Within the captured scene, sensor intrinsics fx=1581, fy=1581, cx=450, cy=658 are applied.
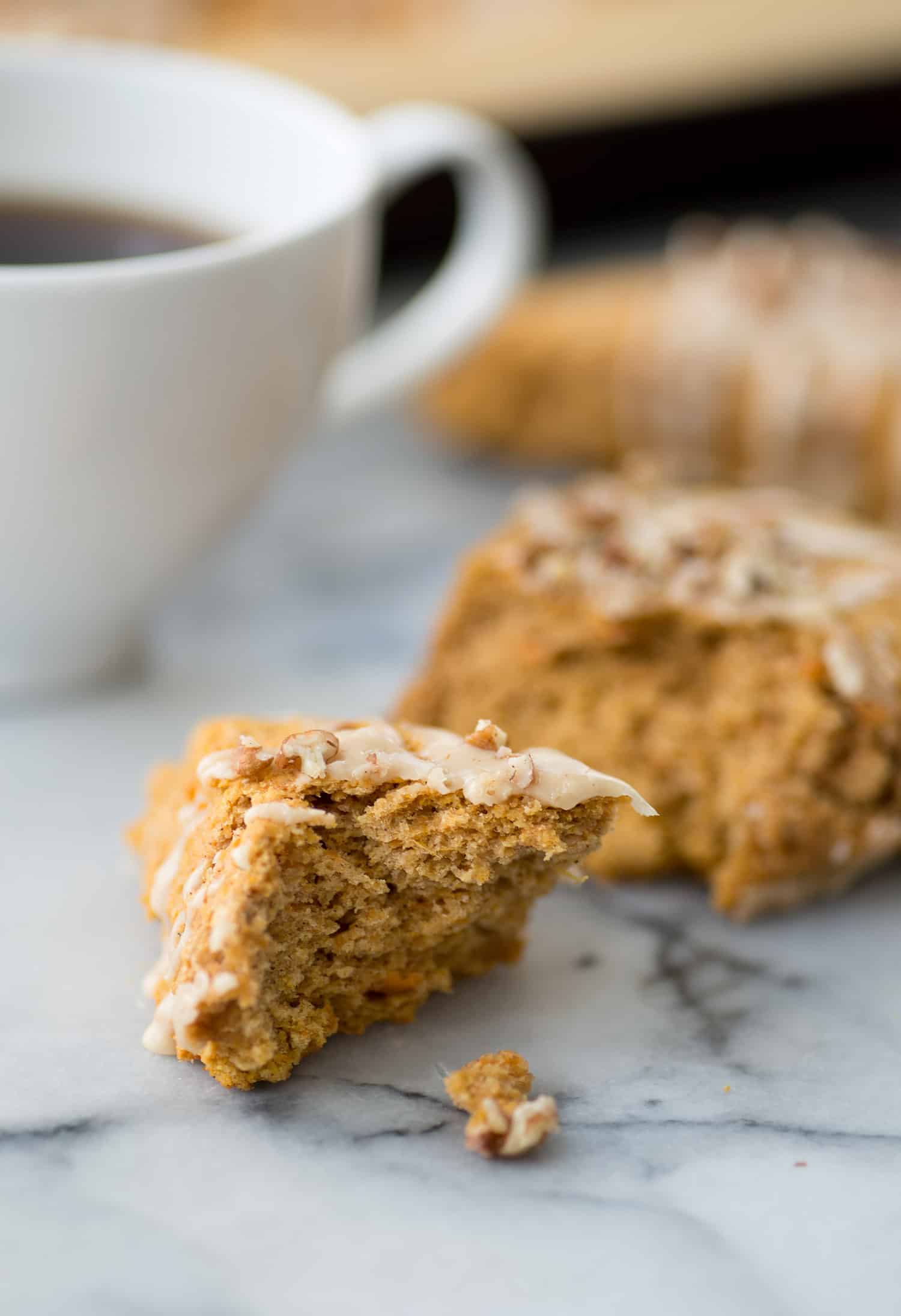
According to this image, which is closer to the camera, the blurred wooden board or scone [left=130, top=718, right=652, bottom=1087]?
scone [left=130, top=718, right=652, bottom=1087]

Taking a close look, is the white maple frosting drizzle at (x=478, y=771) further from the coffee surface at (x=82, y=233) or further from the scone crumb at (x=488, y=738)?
the coffee surface at (x=82, y=233)

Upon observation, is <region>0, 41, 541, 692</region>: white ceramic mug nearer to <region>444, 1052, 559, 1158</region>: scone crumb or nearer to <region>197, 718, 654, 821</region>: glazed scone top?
<region>197, 718, 654, 821</region>: glazed scone top

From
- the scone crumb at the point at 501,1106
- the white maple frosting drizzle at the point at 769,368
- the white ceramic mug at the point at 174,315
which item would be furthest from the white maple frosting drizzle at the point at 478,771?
the white maple frosting drizzle at the point at 769,368

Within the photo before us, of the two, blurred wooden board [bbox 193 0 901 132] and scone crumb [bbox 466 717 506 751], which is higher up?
blurred wooden board [bbox 193 0 901 132]

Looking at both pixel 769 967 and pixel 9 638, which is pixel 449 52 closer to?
pixel 9 638

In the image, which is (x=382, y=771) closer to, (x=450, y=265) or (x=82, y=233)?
(x=82, y=233)

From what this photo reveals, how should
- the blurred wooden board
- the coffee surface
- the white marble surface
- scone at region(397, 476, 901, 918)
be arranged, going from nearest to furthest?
the white marble surface < scone at region(397, 476, 901, 918) < the coffee surface < the blurred wooden board

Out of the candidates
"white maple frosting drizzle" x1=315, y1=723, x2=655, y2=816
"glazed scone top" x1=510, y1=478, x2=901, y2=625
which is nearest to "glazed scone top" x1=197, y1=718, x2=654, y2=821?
"white maple frosting drizzle" x1=315, y1=723, x2=655, y2=816
